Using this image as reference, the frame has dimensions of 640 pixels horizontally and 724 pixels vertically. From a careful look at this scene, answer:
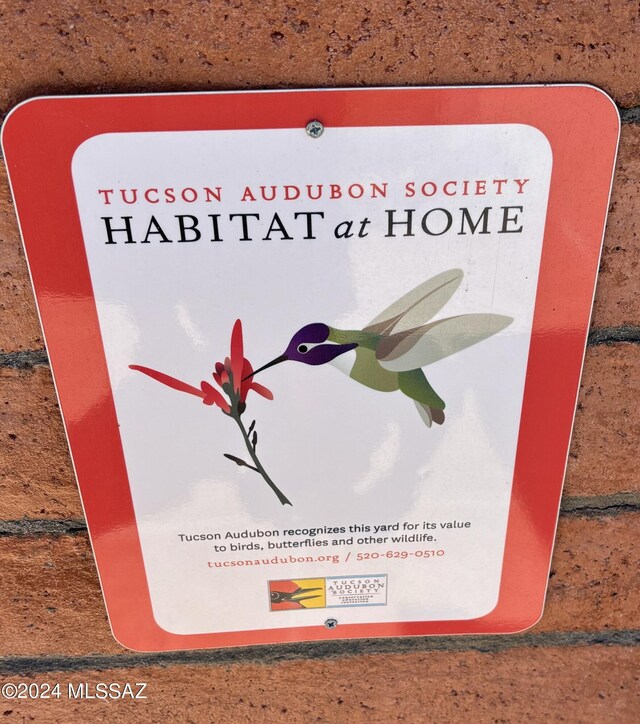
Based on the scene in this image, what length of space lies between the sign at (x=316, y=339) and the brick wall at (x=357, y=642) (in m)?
0.02

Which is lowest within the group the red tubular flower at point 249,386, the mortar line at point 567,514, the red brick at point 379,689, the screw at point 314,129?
the red brick at point 379,689

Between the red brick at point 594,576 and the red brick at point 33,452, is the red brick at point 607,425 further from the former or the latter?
the red brick at point 33,452

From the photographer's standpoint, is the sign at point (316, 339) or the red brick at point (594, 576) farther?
the red brick at point (594, 576)

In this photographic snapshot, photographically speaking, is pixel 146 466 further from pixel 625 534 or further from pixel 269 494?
pixel 625 534

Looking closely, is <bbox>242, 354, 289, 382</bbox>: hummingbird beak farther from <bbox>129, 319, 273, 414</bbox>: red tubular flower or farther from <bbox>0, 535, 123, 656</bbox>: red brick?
<bbox>0, 535, 123, 656</bbox>: red brick

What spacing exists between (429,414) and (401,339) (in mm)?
73

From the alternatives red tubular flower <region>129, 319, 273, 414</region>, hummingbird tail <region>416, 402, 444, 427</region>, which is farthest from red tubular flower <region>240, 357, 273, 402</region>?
hummingbird tail <region>416, 402, 444, 427</region>

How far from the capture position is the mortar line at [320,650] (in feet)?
1.91

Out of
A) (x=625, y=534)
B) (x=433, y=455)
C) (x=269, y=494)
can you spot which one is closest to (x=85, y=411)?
(x=269, y=494)

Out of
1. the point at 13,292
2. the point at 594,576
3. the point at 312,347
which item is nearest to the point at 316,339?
the point at 312,347

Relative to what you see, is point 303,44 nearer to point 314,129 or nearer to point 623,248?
point 314,129

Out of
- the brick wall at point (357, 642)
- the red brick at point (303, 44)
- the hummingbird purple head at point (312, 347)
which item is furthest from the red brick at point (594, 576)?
the red brick at point (303, 44)

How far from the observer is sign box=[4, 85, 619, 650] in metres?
0.40

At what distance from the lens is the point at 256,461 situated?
495mm
